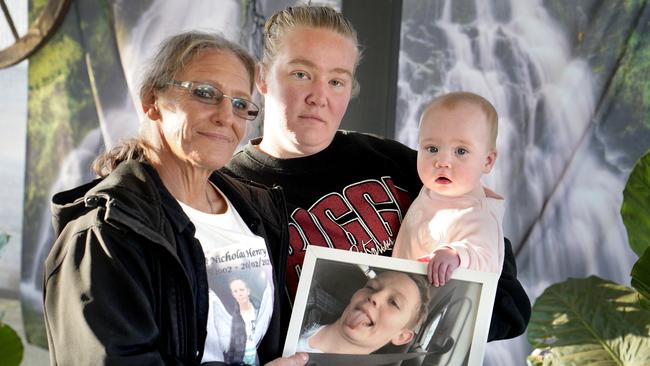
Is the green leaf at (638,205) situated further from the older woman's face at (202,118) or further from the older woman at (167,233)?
the older woman's face at (202,118)

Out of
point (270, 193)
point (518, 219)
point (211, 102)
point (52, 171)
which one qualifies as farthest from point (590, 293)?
point (52, 171)

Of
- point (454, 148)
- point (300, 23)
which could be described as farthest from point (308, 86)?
point (454, 148)

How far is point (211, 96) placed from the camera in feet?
4.37

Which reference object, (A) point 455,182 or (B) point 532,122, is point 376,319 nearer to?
(A) point 455,182

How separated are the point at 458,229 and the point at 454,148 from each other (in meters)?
0.16

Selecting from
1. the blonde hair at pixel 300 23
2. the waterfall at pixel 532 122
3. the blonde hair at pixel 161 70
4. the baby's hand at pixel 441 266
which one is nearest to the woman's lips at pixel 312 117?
the blonde hair at pixel 300 23

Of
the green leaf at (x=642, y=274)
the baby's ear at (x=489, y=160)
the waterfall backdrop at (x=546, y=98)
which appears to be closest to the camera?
the baby's ear at (x=489, y=160)

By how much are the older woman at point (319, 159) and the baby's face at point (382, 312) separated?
16 centimetres

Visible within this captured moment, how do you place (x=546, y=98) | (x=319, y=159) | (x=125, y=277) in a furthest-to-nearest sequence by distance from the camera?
(x=546, y=98), (x=319, y=159), (x=125, y=277)

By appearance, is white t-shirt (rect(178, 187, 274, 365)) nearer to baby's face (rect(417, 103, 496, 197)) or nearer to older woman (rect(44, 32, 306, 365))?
older woman (rect(44, 32, 306, 365))

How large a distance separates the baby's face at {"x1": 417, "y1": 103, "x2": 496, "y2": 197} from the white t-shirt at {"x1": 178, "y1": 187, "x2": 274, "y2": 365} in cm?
42

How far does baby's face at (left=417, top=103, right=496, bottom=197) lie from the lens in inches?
64.4

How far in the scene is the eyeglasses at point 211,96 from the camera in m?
1.32

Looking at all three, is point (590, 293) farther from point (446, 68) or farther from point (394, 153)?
point (446, 68)
